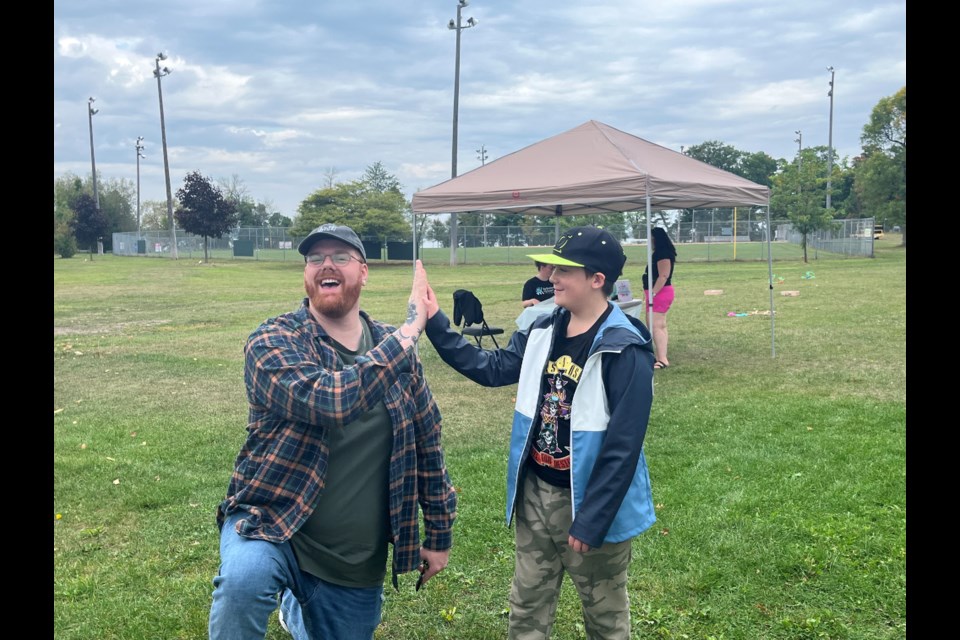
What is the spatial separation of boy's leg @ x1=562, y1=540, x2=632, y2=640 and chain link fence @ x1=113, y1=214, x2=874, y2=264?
114 ft

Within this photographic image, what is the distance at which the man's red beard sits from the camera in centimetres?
268

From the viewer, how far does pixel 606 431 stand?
8.61 feet

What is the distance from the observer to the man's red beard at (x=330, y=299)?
2682mm

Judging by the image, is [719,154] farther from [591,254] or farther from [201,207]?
[591,254]

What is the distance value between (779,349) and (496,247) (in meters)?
35.2

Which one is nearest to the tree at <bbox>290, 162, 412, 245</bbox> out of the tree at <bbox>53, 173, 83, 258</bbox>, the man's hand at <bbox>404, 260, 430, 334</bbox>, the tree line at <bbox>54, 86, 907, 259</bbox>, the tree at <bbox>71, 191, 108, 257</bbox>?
the tree line at <bbox>54, 86, 907, 259</bbox>

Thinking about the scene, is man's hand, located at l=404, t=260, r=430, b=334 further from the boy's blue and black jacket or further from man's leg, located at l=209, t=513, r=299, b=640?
man's leg, located at l=209, t=513, r=299, b=640

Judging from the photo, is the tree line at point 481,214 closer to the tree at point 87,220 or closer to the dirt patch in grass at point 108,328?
the tree at point 87,220

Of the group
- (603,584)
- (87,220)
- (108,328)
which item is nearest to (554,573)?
(603,584)

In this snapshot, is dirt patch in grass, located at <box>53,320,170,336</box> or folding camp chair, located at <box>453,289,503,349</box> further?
dirt patch in grass, located at <box>53,320,170,336</box>

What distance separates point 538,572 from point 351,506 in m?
0.74

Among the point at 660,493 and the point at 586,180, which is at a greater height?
the point at 586,180
